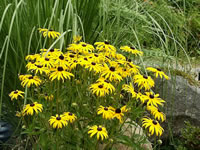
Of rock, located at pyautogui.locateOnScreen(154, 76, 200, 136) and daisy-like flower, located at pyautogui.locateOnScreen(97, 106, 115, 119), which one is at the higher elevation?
daisy-like flower, located at pyautogui.locateOnScreen(97, 106, 115, 119)

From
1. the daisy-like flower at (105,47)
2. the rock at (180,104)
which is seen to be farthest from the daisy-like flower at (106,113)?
the rock at (180,104)

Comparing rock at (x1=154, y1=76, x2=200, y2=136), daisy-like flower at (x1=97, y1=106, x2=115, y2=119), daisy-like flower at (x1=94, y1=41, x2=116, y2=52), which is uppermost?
daisy-like flower at (x1=94, y1=41, x2=116, y2=52)

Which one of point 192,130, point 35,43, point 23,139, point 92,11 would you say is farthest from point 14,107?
point 192,130

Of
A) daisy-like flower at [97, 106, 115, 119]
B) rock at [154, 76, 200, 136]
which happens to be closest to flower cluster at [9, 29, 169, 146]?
daisy-like flower at [97, 106, 115, 119]

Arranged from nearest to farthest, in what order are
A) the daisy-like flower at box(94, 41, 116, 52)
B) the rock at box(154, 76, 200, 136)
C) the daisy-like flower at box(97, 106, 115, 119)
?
the daisy-like flower at box(97, 106, 115, 119) → the daisy-like flower at box(94, 41, 116, 52) → the rock at box(154, 76, 200, 136)

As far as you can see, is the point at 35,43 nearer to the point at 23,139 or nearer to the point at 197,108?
the point at 23,139

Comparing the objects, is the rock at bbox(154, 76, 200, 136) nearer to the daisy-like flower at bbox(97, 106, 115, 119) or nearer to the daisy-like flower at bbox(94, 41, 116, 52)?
the daisy-like flower at bbox(94, 41, 116, 52)

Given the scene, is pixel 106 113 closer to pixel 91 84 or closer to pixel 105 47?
pixel 91 84

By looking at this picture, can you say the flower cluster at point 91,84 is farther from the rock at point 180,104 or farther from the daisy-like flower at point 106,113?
the rock at point 180,104

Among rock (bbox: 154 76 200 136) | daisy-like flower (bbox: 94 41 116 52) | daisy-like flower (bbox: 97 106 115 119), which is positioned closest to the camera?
daisy-like flower (bbox: 97 106 115 119)

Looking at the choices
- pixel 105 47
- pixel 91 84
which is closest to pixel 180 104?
pixel 105 47

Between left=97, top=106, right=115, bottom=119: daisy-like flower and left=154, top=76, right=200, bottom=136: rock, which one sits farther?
left=154, top=76, right=200, bottom=136: rock

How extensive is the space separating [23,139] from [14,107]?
0.24 m

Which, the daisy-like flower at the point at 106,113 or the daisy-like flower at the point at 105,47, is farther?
the daisy-like flower at the point at 105,47
